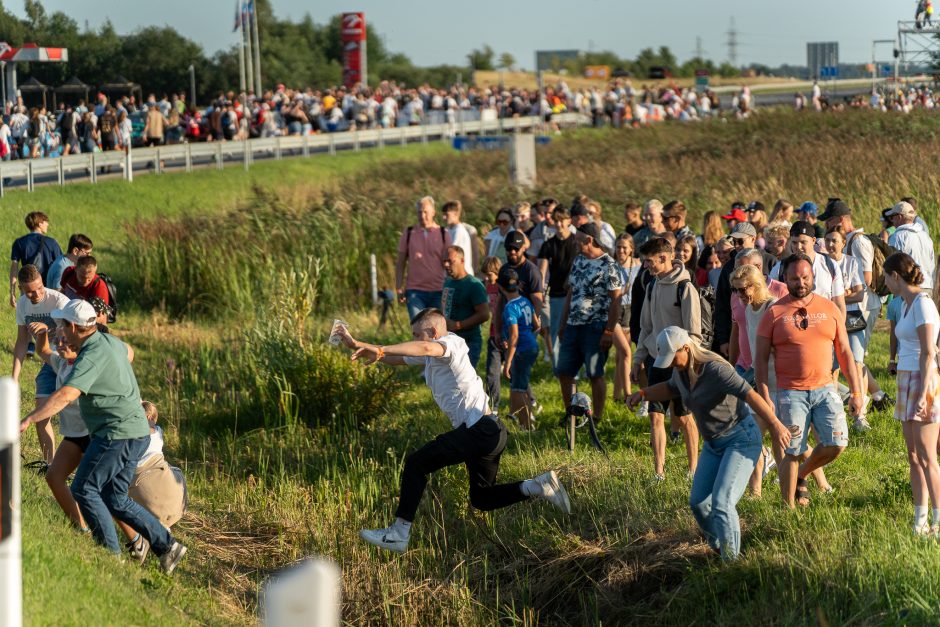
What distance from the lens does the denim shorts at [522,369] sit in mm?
12945

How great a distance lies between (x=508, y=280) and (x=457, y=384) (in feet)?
11.8

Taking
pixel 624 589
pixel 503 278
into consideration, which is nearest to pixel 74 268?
pixel 503 278

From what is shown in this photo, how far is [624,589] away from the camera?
9258 millimetres

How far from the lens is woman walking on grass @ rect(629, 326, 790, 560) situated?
808 cm

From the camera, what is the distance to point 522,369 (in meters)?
12.9

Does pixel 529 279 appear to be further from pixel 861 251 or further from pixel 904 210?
pixel 904 210

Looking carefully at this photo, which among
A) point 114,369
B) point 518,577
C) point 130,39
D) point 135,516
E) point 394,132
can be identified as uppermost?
point 130,39

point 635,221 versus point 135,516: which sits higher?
point 635,221

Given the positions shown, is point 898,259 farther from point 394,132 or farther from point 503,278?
point 394,132

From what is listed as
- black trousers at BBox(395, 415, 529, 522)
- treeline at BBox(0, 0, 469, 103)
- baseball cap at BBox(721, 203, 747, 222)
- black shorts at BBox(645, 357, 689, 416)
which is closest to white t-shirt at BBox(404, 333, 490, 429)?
black trousers at BBox(395, 415, 529, 522)

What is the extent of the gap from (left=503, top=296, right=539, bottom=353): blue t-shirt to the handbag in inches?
112

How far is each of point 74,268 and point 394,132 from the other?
32710 millimetres

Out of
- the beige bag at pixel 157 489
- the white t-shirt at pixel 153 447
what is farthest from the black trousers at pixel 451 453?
the white t-shirt at pixel 153 447

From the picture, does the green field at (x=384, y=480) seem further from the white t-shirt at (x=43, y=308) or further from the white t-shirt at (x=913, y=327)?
the white t-shirt at (x=43, y=308)
